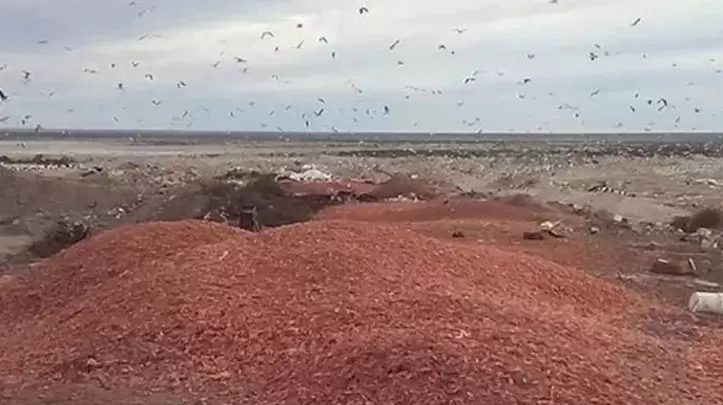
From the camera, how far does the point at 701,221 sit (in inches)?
805

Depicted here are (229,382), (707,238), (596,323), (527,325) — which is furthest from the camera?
(707,238)

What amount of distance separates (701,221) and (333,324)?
13.8 meters

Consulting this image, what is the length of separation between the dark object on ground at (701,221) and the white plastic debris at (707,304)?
8.98 metres

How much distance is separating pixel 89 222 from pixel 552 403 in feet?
60.6

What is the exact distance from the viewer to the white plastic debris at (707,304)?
1096cm

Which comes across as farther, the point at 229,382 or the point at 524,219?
the point at 524,219

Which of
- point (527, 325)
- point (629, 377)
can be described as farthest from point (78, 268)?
point (629, 377)

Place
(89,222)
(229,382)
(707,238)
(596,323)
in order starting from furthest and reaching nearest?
(89,222)
(707,238)
(596,323)
(229,382)

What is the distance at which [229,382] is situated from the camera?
7859 millimetres

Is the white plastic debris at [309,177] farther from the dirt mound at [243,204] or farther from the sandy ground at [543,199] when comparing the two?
the dirt mound at [243,204]

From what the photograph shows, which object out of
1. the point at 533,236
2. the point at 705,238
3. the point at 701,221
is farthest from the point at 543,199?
the point at 533,236

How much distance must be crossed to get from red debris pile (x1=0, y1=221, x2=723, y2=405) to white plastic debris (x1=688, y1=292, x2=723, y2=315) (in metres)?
0.53

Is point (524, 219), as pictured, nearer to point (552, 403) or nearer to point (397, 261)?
point (397, 261)

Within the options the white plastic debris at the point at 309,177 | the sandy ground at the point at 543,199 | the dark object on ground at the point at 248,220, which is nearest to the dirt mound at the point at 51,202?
the sandy ground at the point at 543,199
